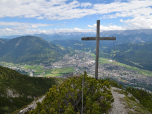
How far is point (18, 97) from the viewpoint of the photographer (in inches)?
3656

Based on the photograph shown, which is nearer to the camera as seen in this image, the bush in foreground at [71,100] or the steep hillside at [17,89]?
the bush in foreground at [71,100]

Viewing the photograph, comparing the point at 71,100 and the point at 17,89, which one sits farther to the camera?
the point at 17,89

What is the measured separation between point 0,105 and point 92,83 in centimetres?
9301

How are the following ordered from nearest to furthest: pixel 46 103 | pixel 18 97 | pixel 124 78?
pixel 46 103 < pixel 18 97 < pixel 124 78

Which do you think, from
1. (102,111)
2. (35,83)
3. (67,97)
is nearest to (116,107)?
(102,111)

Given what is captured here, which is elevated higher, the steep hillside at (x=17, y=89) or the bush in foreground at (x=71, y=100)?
the bush in foreground at (x=71, y=100)

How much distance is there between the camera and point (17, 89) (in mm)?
101875

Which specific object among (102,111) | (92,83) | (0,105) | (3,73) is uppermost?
(92,83)

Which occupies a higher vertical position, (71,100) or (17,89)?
(71,100)

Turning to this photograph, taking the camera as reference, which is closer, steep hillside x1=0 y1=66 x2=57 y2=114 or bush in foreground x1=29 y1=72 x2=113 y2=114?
bush in foreground x1=29 y1=72 x2=113 y2=114

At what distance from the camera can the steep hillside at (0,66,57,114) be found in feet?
264

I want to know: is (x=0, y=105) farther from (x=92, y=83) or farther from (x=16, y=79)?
(x=92, y=83)

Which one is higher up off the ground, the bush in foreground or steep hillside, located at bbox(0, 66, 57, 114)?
the bush in foreground

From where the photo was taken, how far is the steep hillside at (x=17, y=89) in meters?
80.6
